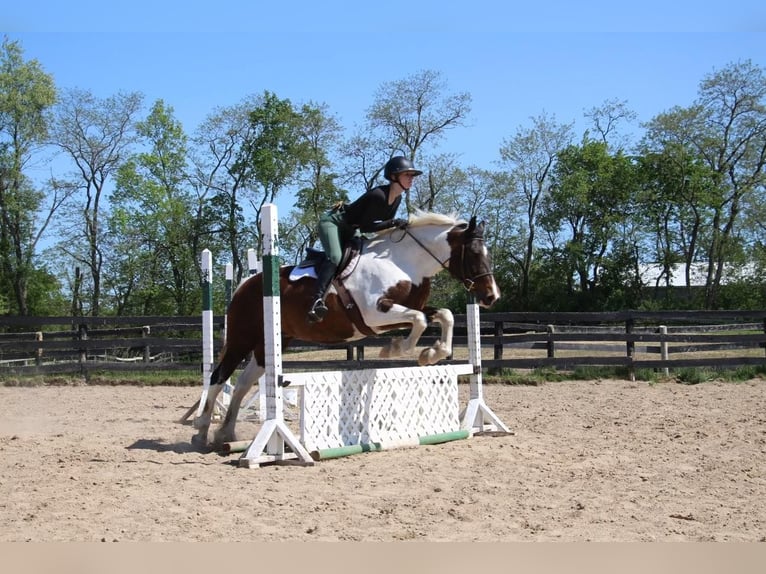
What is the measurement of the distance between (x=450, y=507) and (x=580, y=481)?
1.16 meters

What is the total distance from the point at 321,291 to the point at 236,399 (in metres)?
1.56

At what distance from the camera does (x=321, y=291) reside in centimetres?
583

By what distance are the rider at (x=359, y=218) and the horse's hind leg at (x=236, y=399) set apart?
109cm

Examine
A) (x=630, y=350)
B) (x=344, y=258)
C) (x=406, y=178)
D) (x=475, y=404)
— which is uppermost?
(x=406, y=178)

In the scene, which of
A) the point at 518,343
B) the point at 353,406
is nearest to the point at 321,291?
the point at 353,406

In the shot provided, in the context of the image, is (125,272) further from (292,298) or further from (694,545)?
(694,545)

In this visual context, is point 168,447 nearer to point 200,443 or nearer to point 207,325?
point 200,443

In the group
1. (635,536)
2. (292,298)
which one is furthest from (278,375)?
(635,536)

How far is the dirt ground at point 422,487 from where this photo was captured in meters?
3.47

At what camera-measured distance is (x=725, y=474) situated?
16.0 ft

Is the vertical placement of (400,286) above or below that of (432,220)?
below

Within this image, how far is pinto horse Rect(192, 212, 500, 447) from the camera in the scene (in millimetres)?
5777

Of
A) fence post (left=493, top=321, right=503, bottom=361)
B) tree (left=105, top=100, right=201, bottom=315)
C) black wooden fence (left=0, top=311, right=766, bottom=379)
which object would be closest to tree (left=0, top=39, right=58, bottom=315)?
tree (left=105, top=100, right=201, bottom=315)

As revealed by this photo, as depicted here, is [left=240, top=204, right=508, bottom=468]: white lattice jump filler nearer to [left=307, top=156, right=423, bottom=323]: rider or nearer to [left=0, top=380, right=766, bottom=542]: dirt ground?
[left=0, top=380, right=766, bottom=542]: dirt ground
